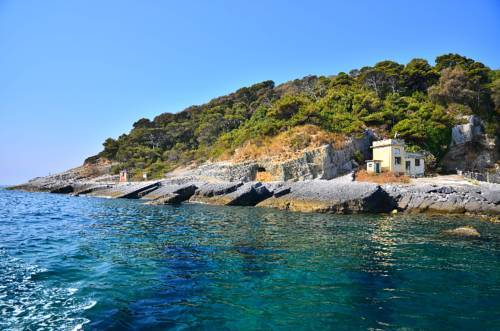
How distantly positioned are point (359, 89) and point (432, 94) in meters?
13.8

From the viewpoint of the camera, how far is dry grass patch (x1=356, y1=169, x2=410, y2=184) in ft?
120

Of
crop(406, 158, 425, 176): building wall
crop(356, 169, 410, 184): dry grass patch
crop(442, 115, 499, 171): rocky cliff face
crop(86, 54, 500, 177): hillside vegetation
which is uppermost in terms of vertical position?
crop(86, 54, 500, 177): hillside vegetation

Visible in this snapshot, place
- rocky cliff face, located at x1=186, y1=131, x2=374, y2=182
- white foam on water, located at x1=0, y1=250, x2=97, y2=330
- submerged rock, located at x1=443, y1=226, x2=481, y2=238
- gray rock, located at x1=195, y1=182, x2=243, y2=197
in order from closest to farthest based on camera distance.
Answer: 1. white foam on water, located at x1=0, y1=250, x2=97, y2=330
2. submerged rock, located at x1=443, y1=226, x2=481, y2=238
3. gray rock, located at x1=195, y1=182, x2=243, y2=197
4. rocky cliff face, located at x1=186, y1=131, x2=374, y2=182

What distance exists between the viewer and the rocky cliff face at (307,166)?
4219 cm

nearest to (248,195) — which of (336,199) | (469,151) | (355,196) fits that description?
(336,199)

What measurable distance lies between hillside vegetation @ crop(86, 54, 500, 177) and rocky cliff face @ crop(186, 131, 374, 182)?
89.1 inches

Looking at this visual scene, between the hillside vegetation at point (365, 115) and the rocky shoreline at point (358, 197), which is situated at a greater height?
the hillside vegetation at point (365, 115)

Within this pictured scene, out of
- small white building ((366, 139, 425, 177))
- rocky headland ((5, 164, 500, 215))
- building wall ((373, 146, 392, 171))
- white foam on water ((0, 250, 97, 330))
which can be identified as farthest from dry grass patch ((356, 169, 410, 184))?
white foam on water ((0, 250, 97, 330))

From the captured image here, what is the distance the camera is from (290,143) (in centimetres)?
4797

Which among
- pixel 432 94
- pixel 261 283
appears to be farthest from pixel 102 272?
pixel 432 94

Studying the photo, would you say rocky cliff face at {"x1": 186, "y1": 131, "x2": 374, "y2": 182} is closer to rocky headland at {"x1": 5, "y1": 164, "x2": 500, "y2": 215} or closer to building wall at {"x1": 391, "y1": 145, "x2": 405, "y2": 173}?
rocky headland at {"x1": 5, "y1": 164, "x2": 500, "y2": 215}

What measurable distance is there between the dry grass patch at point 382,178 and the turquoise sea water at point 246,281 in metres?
19.5

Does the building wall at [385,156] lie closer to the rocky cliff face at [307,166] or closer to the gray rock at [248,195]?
the rocky cliff face at [307,166]

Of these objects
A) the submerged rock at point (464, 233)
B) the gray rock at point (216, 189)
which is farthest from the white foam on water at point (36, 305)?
the gray rock at point (216, 189)
